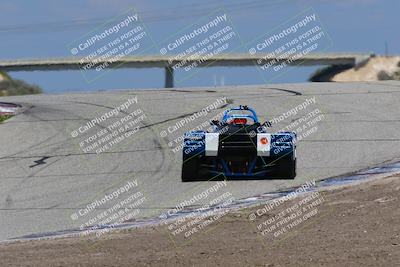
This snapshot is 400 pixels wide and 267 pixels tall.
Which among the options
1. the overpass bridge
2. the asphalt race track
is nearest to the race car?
the asphalt race track

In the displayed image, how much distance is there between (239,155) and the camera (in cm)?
1566

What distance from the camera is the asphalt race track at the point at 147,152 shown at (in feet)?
49.0

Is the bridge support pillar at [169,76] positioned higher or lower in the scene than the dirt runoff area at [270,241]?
higher

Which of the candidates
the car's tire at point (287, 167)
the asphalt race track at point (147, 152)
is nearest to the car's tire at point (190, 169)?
the asphalt race track at point (147, 152)

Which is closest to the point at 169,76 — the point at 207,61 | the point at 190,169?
the point at 207,61

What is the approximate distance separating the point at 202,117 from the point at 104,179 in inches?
320

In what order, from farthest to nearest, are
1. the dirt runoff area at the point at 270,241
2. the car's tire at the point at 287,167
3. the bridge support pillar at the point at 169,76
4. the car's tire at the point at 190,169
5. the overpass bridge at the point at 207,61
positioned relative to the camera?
the overpass bridge at the point at 207,61 < the bridge support pillar at the point at 169,76 < the car's tire at the point at 190,169 < the car's tire at the point at 287,167 < the dirt runoff area at the point at 270,241

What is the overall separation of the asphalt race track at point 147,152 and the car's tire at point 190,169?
168mm

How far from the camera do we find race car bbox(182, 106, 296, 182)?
15.5m

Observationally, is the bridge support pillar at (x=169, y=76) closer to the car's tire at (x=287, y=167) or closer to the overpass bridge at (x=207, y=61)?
the overpass bridge at (x=207, y=61)

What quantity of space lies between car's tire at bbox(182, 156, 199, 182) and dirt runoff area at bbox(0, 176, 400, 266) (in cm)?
316

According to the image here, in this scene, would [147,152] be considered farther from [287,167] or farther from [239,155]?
[287,167]

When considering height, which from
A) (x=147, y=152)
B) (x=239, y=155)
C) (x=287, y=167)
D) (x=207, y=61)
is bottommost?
(x=287, y=167)

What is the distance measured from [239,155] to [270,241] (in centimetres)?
573
